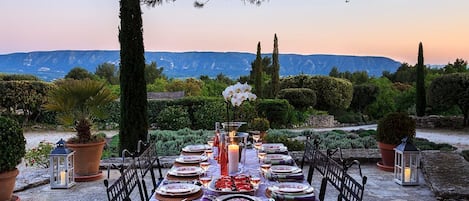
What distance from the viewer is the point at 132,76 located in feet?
23.1

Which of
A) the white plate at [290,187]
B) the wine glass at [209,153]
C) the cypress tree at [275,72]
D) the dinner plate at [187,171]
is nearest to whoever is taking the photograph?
the white plate at [290,187]

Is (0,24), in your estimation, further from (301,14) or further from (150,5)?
(301,14)

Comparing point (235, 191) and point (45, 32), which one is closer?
point (235, 191)

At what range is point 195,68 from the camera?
58.8 feet

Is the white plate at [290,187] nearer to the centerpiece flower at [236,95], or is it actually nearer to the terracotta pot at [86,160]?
the centerpiece flower at [236,95]

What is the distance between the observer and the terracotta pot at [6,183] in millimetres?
4195

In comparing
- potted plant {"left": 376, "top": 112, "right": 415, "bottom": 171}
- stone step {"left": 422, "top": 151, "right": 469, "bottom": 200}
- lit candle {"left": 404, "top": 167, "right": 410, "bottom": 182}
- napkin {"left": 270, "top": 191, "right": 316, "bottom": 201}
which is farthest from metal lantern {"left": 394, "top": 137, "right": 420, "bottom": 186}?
napkin {"left": 270, "top": 191, "right": 316, "bottom": 201}

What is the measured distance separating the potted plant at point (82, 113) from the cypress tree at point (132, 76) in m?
0.96

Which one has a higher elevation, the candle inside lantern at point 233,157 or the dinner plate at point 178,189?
the candle inside lantern at point 233,157

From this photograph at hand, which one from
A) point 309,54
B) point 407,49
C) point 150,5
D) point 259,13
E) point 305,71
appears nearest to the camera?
point 150,5

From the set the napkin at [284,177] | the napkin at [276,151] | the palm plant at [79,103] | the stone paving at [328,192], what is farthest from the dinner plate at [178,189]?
the palm plant at [79,103]

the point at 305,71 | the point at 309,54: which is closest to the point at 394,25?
the point at 309,54

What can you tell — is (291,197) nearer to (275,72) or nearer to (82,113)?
(82,113)

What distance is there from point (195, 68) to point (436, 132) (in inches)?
358
